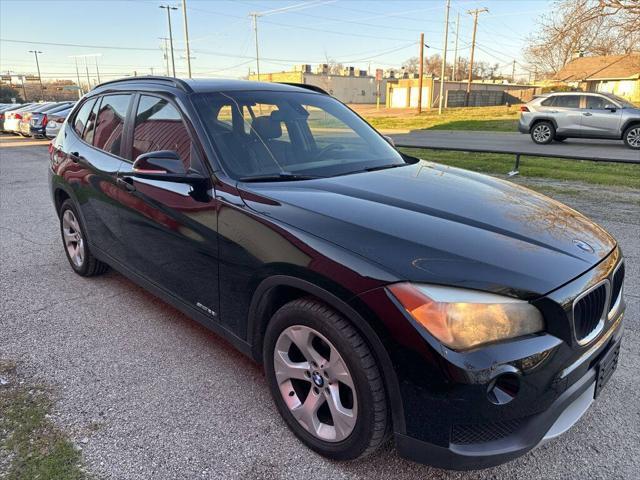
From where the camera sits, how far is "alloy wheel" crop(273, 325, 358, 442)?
2137mm

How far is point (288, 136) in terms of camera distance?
328 cm

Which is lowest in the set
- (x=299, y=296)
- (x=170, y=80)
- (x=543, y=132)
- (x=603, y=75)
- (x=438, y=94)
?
(x=543, y=132)

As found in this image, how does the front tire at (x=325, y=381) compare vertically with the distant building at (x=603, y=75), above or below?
below

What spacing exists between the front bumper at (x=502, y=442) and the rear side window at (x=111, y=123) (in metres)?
3.03

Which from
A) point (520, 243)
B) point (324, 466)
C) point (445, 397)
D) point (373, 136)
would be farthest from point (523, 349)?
point (373, 136)

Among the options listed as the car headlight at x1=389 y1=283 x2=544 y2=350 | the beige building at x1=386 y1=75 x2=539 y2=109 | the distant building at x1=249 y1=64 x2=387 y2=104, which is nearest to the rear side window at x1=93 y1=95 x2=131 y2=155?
the car headlight at x1=389 y1=283 x2=544 y2=350

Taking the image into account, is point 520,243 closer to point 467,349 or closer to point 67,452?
point 467,349

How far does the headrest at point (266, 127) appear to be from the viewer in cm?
312

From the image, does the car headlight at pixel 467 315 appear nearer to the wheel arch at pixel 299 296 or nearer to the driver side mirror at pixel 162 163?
the wheel arch at pixel 299 296

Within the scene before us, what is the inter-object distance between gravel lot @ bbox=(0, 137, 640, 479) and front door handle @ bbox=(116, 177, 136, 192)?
1074 mm

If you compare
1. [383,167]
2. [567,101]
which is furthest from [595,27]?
[383,167]

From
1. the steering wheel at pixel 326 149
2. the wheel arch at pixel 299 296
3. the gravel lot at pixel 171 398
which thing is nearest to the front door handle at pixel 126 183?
the gravel lot at pixel 171 398

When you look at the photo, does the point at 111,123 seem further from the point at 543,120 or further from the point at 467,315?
the point at 543,120

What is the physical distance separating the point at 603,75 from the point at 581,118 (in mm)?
35013
